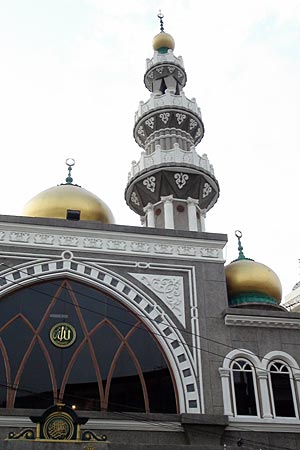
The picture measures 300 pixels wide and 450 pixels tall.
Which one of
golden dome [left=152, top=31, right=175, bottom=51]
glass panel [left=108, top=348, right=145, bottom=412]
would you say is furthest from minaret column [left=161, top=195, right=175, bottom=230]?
golden dome [left=152, top=31, right=175, bottom=51]

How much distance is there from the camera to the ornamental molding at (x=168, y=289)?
1546cm

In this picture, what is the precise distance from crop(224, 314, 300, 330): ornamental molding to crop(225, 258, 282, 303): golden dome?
5.23 feet

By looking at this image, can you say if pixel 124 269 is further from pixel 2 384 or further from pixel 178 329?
pixel 2 384

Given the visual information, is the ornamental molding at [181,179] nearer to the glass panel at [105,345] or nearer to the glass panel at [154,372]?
the glass panel at [154,372]

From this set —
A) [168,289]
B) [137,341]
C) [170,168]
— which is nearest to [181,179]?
[170,168]

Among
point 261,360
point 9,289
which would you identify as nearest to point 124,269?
point 9,289

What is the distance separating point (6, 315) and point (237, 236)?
866cm

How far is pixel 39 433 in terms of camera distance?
39.3ft

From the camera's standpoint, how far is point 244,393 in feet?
48.5

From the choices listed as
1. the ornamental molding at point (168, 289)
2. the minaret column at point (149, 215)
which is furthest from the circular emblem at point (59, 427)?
the minaret column at point (149, 215)

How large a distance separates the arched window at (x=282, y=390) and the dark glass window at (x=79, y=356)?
256cm

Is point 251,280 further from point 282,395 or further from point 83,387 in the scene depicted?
point 83,387

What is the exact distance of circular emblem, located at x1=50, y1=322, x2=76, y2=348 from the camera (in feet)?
46.8

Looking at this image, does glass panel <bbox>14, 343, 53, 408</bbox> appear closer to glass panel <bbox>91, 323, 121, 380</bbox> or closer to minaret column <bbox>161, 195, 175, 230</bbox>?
glass panel <bbox>91, 323, 121, 380</bbox>
